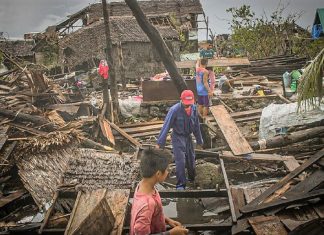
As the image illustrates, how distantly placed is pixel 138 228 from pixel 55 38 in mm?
27093

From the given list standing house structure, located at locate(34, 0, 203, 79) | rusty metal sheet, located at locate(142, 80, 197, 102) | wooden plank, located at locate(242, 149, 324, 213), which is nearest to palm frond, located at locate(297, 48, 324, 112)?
wooden plank, located at locate(242, 149, 324, 213)

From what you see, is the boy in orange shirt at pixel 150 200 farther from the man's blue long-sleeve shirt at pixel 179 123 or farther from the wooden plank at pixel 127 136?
the wooden plank at pixel 127 136

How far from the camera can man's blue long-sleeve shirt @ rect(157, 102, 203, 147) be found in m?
5.49

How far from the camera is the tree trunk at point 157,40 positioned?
18.5 ft

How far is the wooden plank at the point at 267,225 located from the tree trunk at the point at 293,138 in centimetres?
338

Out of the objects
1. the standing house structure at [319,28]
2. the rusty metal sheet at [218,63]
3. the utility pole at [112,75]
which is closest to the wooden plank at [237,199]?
the utility pole at [112,75]

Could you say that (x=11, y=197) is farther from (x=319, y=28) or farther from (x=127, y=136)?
(x=319, y=28)

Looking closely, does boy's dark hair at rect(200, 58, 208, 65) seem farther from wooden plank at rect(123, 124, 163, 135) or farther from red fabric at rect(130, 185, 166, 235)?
red fabric at rect(130, 185, 166, 235)

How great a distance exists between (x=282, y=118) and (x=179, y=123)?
11.0 feet

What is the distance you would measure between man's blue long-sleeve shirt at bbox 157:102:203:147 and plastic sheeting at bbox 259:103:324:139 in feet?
9.29

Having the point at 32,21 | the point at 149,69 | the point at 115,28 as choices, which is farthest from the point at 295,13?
the point at 32,21

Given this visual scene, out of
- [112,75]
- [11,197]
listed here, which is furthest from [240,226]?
[112,75]

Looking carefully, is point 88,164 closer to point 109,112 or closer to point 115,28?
point 109,112

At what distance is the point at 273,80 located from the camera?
52.8 feet
